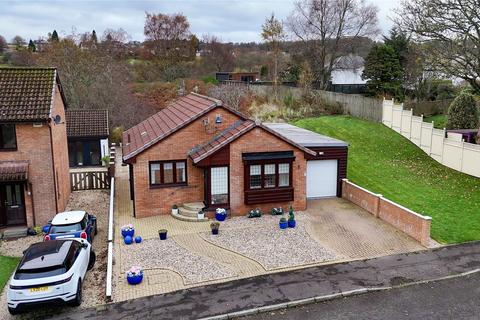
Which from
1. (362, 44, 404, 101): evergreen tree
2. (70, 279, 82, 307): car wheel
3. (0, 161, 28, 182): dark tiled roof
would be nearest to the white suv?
(70, 279, 82, 307): car wheel

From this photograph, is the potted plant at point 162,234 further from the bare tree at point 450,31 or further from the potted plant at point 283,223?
the bare tree at point 450,31

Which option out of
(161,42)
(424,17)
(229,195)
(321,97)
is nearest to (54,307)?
(229,195)

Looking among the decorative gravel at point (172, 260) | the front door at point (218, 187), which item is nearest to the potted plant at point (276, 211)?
the front door at point (218, 187)

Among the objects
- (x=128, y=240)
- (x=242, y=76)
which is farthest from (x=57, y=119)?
(x=242, y=76)

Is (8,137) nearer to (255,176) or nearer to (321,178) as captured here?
(255,176)

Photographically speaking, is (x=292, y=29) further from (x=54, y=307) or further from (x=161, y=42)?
(x=54, y=307)

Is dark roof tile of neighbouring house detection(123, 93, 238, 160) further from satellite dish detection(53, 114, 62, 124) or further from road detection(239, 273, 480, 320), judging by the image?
road detection(239, 273, 480, 320)
